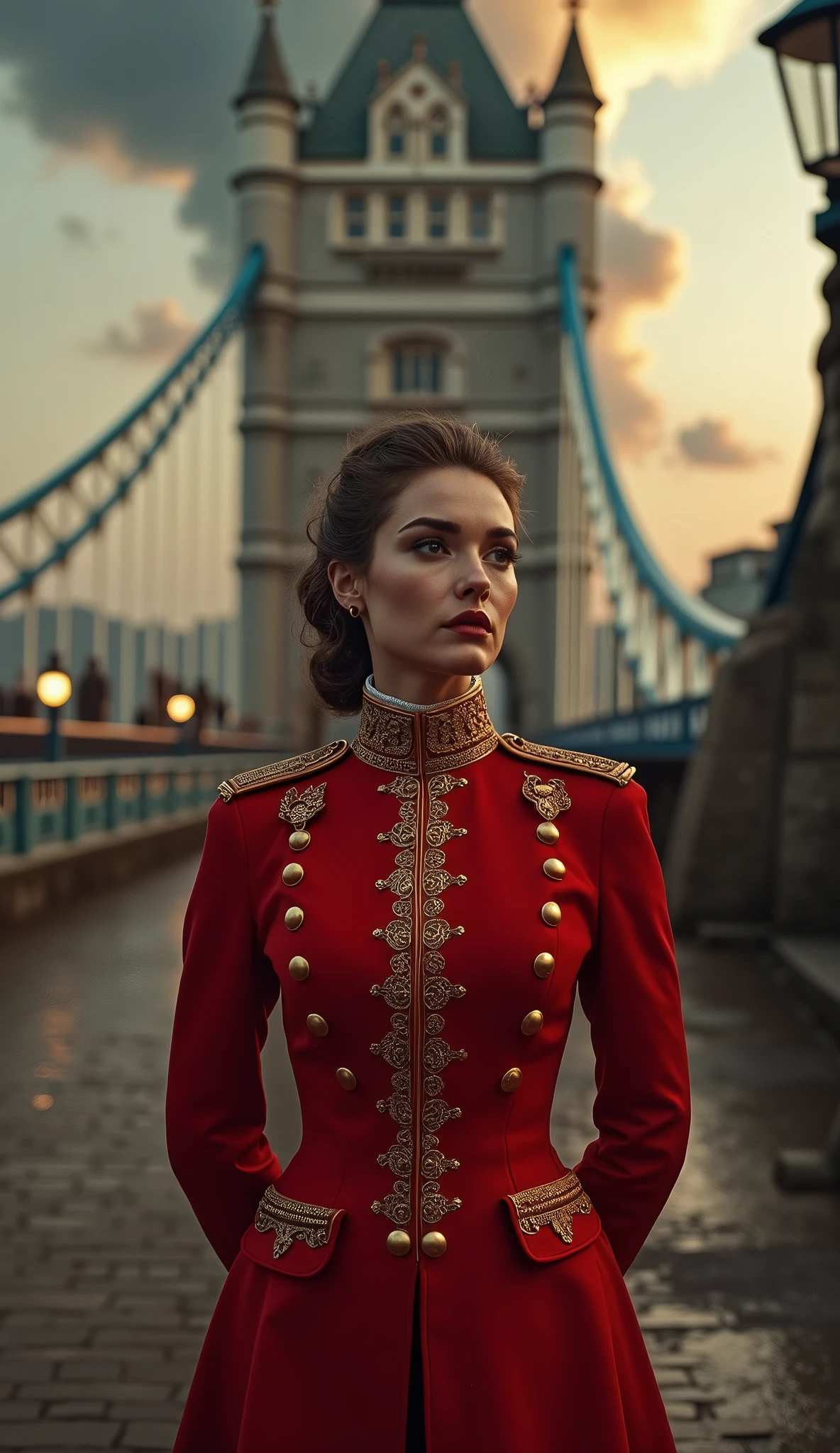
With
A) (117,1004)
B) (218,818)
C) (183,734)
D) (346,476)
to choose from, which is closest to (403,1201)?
(218,818)

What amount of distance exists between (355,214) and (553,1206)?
3777 centimetres

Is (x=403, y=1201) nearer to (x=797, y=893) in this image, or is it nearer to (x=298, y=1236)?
(x=298, y=1236)

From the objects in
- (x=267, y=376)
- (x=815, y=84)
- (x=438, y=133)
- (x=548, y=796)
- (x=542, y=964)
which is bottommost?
(x=542, y=964)

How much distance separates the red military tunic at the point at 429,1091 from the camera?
152 centimetres

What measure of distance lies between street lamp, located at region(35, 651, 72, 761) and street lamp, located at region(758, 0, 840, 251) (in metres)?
7.47

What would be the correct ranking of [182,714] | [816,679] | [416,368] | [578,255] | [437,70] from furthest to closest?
[437,70] → [416,368] → [578,255] → [182,714] → [816,679]

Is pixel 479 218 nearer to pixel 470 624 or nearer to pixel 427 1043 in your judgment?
pixel 470 624

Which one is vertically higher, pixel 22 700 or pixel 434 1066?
pixel 22 700

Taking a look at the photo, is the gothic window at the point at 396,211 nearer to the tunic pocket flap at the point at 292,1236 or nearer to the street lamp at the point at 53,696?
the street lamp at the point at 53,696

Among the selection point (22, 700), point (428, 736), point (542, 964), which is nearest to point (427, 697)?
point (428, 736)

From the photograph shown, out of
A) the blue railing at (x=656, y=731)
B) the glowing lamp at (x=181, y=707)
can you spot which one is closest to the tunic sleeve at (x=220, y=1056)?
the blue railing at (x=656, y=731)

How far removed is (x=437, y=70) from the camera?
1542 inches

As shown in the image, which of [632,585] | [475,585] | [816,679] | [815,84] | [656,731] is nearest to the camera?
[475,585]

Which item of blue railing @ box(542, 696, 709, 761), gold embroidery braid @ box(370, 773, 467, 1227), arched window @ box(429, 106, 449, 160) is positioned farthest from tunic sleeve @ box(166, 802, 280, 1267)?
arched window @ box(429, 106, 449, 160)
